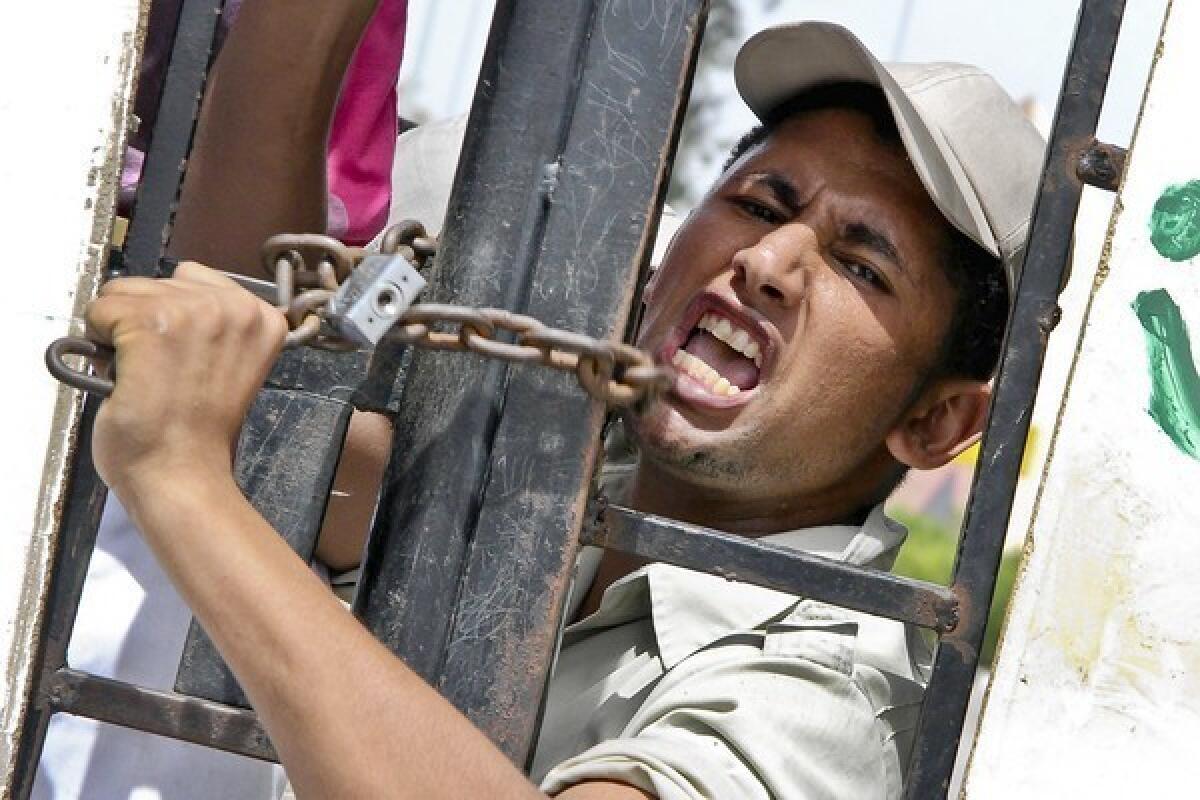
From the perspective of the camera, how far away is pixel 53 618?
1.40 metres

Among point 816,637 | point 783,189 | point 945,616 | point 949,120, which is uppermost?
point 949,120

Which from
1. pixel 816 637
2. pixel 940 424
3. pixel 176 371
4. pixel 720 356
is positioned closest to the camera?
pixel 176 371

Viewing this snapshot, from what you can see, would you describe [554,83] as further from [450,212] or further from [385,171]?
[385,171]

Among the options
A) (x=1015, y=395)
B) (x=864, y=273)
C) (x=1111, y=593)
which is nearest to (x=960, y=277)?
(x=864, y=273)

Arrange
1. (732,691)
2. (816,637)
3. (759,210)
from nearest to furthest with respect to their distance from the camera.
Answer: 1. (732,691)
2. (816,637)
3. (759,210)

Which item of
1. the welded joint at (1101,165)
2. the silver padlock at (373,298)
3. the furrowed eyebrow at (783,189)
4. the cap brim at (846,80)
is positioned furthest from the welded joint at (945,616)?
the furrowed eyebrow at (783,189)

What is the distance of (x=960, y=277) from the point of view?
212 centimetres

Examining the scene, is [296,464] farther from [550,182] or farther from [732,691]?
[732,691]

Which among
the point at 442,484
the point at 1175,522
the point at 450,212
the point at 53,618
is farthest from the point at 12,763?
the point at 1175,522

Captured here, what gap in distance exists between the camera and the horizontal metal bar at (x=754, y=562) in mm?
1402

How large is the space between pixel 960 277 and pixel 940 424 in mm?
215

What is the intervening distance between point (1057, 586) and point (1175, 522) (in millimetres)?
106

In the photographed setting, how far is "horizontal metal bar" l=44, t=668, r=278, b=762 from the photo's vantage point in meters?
1.39

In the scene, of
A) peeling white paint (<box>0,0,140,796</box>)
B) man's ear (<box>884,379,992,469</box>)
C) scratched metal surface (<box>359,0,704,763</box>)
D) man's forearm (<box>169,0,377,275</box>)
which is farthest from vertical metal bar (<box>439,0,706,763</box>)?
man's ear (<box>884,379,992,469</box>)
